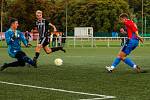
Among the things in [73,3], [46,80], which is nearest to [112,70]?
[46,80]

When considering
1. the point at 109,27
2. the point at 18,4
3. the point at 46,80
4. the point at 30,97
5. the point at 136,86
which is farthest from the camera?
the point at 109,27

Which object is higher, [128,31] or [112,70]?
[128,31]

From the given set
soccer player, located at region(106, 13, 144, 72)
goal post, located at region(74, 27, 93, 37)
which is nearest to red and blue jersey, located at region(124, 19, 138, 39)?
soccer player, located at region(106, 13, 144, 72)

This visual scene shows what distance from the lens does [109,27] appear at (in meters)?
108

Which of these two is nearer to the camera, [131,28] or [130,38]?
[131,28]

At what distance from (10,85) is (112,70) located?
479cm

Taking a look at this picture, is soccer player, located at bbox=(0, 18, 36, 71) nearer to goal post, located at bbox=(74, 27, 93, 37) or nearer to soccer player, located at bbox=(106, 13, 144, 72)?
soccer player, located at bbox=(106, 13, 144, 72)

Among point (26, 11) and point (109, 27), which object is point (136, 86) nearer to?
point (26, 11)

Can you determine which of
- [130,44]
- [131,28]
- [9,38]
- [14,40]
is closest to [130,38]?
[130,44]

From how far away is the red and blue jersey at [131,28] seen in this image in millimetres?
14883

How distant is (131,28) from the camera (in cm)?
1499

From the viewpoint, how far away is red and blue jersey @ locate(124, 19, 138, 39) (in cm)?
1488

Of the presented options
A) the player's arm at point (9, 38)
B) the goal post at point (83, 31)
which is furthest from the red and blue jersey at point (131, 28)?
the goal post at point (83, 31)

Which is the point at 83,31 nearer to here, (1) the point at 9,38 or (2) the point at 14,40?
(2) the point at 14,40
